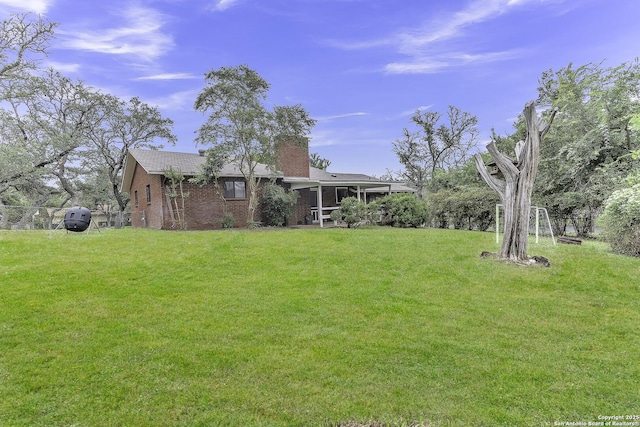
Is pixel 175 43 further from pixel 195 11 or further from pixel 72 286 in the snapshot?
pixel 72 286

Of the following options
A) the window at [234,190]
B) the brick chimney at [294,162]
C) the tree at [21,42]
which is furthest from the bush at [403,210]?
the tree at [21,42]

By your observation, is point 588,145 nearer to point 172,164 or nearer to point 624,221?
point 624,221

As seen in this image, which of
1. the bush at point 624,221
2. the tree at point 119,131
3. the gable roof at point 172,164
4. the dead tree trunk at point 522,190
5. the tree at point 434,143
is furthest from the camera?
the tree at point 434,143

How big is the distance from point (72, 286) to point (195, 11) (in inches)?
330

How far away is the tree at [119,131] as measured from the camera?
2566 cm

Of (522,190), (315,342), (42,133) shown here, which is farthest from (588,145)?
(42,133)

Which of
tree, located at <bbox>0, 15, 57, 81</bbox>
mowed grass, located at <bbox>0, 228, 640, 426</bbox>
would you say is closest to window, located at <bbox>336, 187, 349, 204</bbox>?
mowed grass, located at <bbox>0, 228, 640, 426</bbox>

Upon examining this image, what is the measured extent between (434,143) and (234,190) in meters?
20.9

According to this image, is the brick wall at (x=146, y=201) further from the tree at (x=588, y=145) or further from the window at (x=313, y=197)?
the tree at (x=588, y=145)

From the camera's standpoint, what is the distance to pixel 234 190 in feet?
57.7

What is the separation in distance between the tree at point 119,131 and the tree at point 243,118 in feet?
47.8

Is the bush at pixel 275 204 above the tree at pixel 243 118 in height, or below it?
below

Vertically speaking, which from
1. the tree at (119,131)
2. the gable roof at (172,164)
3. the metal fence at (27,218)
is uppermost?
the tree at (119,131)

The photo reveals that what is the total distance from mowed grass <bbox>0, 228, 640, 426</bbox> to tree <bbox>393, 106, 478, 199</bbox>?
79.7 ft
